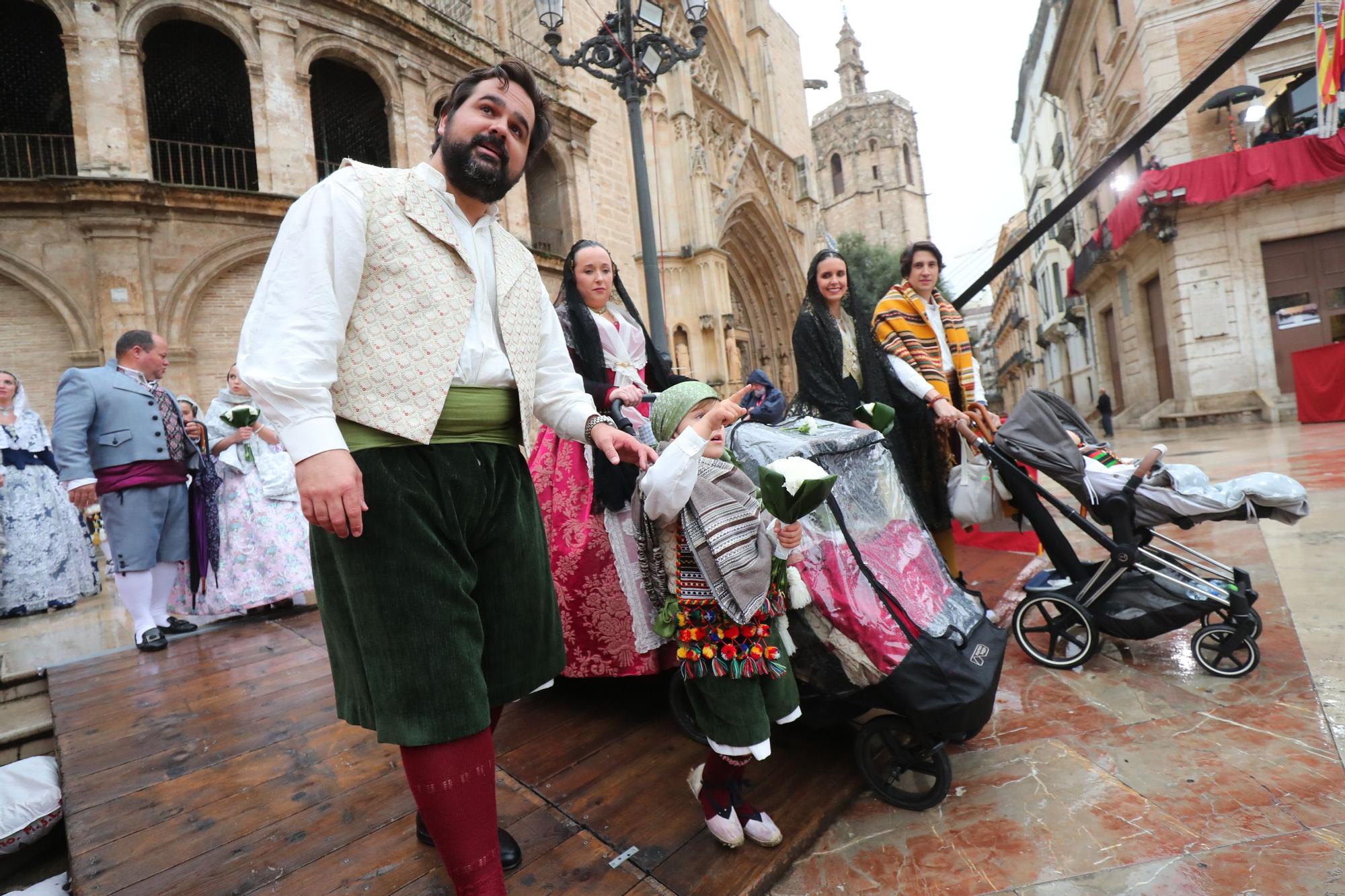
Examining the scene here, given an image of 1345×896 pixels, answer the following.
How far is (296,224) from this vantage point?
1365 mm

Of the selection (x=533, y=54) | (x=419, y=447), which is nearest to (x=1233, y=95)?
(x=533, y=54)

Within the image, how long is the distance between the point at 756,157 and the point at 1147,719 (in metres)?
22.5

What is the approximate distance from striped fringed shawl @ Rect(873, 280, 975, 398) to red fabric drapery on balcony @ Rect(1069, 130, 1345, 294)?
14.8m

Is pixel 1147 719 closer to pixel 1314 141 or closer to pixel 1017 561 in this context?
pixel 1017 561

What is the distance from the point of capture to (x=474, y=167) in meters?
1.57

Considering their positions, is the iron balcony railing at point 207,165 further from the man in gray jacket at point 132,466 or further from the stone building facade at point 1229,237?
the stone building facade at point 1229,237

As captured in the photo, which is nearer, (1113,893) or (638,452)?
(1113,893)

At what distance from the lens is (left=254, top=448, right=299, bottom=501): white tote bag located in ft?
15.1

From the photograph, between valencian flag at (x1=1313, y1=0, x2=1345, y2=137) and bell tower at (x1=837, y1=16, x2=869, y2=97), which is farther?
bell tower at (x1=837, y1=16, x2=869, y2=97)

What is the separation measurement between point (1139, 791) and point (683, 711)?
142 cm

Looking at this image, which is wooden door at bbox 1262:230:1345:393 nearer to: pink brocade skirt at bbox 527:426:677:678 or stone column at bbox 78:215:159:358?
pink brocade skirt at bbox 527:426:677:678

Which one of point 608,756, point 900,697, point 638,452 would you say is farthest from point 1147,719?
point 638,452

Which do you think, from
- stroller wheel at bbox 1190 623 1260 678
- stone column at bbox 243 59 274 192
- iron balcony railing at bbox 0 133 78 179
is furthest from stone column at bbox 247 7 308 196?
stroller wheel at bbox 1190 623 1260 678

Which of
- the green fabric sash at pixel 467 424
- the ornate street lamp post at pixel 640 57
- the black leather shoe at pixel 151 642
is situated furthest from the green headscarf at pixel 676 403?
the ornate street lamp post at pixel 640 57
